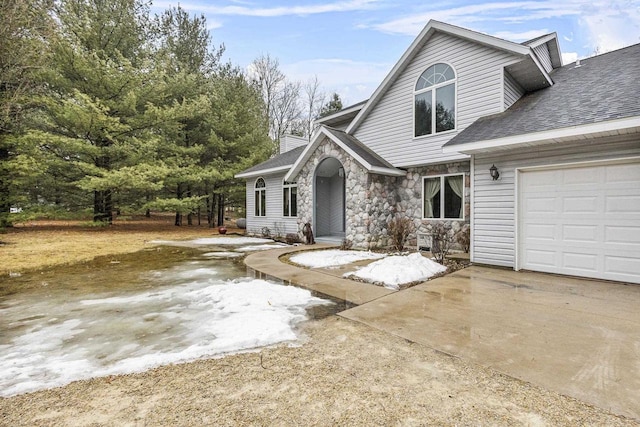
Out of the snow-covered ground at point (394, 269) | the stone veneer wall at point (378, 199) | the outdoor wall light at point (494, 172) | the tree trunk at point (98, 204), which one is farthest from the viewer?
the tree trunk at point (98, 204)

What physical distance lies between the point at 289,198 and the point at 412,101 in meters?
6.02

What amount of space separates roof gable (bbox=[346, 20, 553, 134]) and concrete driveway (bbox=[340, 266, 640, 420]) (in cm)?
517

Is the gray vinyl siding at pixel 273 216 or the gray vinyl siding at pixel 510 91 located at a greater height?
the gray vinyl siding at pixel 510 91

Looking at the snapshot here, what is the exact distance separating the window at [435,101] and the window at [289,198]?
5309 millimetres

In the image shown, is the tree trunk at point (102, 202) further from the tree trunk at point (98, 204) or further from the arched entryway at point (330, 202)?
the arched entryway at point (330, 202)

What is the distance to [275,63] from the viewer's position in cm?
2491

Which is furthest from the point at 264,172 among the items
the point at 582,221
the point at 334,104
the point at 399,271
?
the point at 334,104

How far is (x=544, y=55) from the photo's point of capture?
29.1 feet

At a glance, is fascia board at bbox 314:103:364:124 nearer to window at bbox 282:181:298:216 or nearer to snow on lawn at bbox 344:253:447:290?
window at bbox 282:181:298:216

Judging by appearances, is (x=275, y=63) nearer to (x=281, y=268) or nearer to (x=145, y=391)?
(x=281, y=268)

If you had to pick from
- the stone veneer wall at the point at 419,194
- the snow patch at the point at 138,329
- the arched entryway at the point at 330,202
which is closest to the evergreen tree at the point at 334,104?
the arched entryway at the point at 330,202

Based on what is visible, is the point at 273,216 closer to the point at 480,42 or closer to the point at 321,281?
the point at 321,281

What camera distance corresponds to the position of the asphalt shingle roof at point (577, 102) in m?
5.22

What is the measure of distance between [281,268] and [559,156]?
5.90 m
